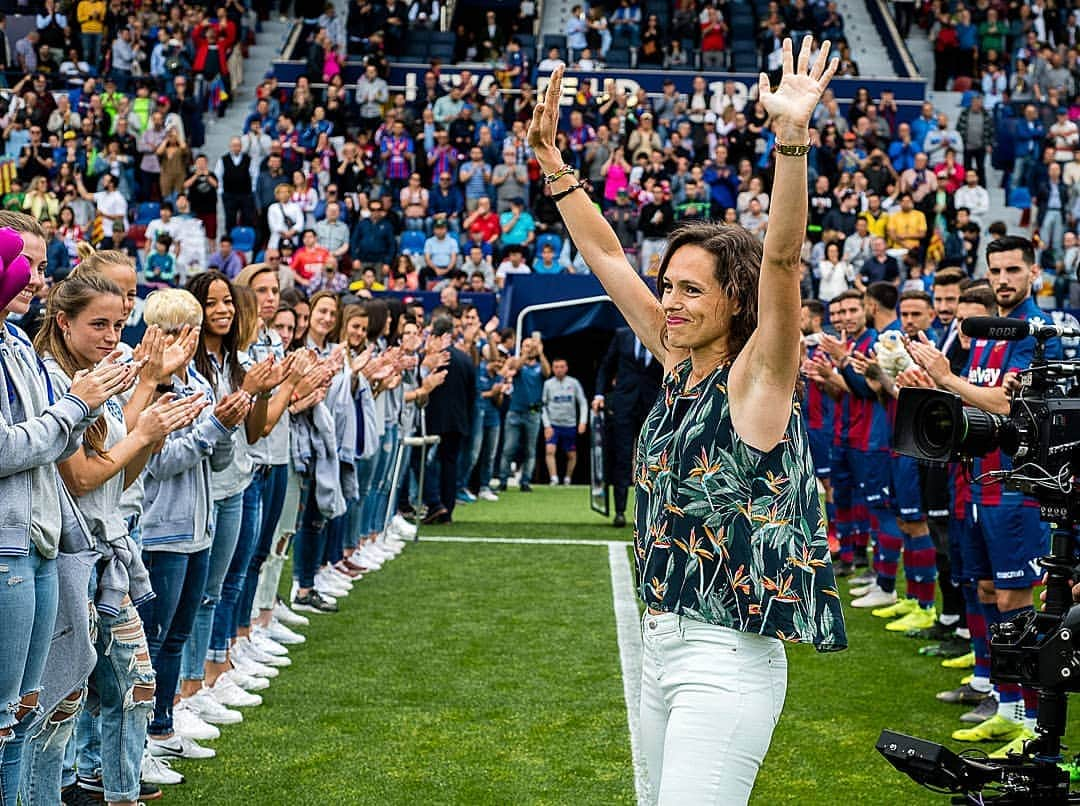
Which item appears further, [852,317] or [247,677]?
[852,317]

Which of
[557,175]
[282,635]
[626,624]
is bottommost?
[626,624]

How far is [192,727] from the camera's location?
255 inches

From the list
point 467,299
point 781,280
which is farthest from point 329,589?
point 467,299

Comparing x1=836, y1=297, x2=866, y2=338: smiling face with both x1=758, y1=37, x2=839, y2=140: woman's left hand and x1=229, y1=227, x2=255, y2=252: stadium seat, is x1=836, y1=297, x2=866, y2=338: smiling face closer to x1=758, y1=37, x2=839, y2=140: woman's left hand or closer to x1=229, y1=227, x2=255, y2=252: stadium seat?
x1=758, y1=37, x2=839, y2=140: woman's left hand

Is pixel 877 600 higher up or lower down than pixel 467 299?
lower down

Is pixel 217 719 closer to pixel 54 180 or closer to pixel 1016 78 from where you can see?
pixel 54 180

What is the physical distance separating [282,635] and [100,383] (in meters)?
4.88

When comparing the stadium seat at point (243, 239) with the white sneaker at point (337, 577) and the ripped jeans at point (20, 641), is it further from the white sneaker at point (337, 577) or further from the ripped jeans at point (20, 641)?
the ripped jeans at point (20, 641)

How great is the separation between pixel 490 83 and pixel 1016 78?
10392 millimetres

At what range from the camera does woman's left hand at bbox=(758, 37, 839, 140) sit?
296 centimetres

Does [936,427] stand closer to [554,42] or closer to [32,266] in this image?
[32,266]

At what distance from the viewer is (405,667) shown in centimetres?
809

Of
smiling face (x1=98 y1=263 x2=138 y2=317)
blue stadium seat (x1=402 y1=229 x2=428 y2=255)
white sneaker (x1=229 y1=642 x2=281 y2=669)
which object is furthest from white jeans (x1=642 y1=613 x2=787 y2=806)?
blue stadium seat (x1=402 y1=229 x2=428 y2=255)

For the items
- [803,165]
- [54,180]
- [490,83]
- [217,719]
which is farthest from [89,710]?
[490,83]
